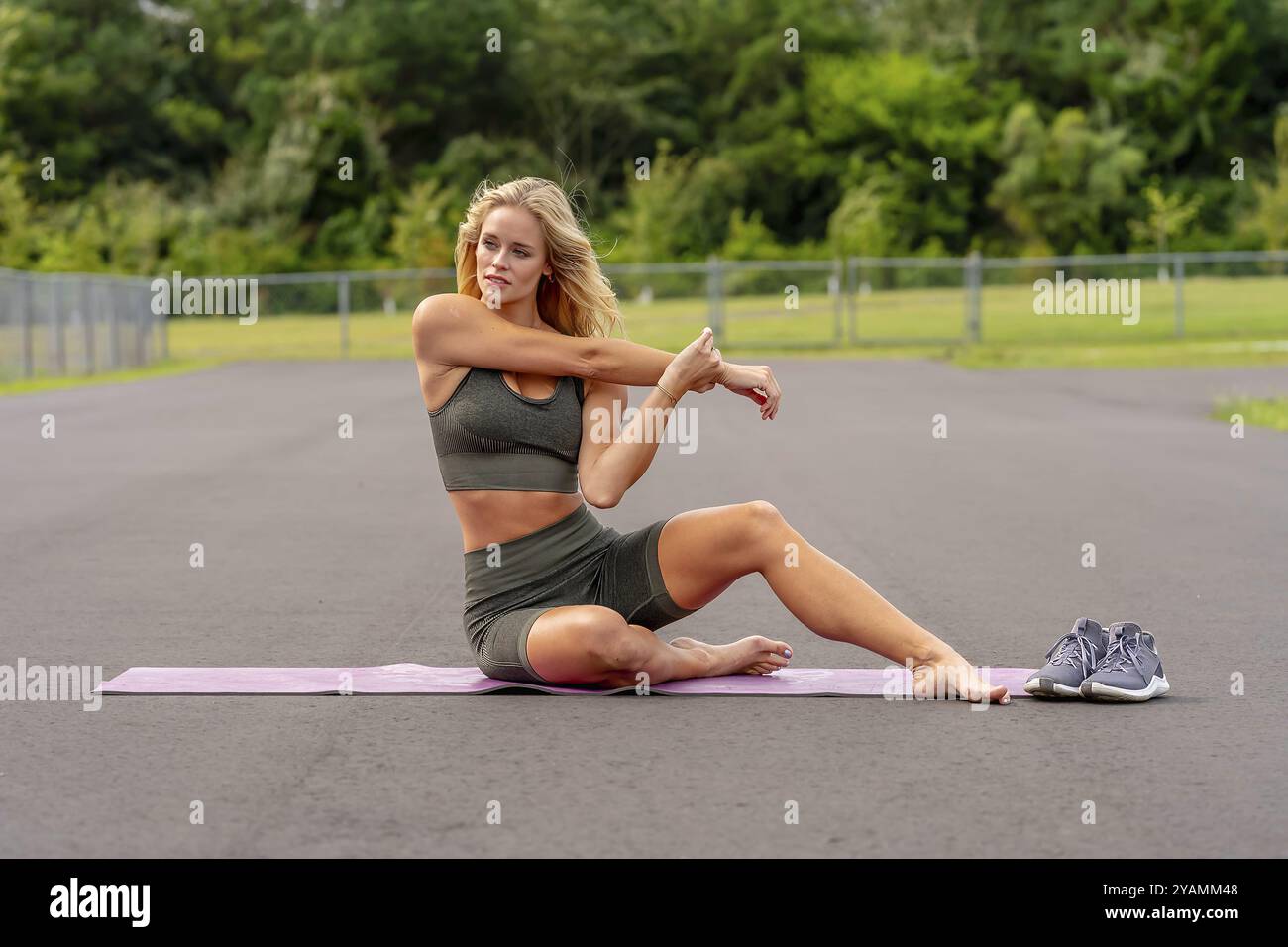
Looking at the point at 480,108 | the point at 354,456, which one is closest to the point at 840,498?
the point at 354,456

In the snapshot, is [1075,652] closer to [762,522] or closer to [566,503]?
[762,522]

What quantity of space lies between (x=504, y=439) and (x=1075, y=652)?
2.03 meters

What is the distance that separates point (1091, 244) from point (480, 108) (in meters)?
26.5

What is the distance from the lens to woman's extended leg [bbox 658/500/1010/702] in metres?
5.62

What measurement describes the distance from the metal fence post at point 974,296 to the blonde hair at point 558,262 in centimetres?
3100

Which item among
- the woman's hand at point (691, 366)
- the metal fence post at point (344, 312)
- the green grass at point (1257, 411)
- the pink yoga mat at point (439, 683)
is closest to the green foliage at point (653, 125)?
the metal fence post at point (344, 312)

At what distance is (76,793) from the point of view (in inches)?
180

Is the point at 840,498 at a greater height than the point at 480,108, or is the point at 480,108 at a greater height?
the point at 480,108

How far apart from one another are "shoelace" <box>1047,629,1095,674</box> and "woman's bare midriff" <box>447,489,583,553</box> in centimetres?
173

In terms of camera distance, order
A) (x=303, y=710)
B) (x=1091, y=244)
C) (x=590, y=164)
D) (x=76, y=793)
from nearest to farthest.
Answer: (x=76, y=793), (x=303, y=710), (x=1091, y=244), (x=590, y=164)

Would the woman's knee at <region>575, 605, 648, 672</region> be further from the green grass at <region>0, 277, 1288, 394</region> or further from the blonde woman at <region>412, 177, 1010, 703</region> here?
the green grass at <region>0, 277, 1288, 394</region>

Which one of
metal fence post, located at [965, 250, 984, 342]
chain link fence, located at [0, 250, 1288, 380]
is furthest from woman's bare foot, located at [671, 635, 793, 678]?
metal fence post, located at [965, 250, 984, 342]

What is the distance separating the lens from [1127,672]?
571 cm
